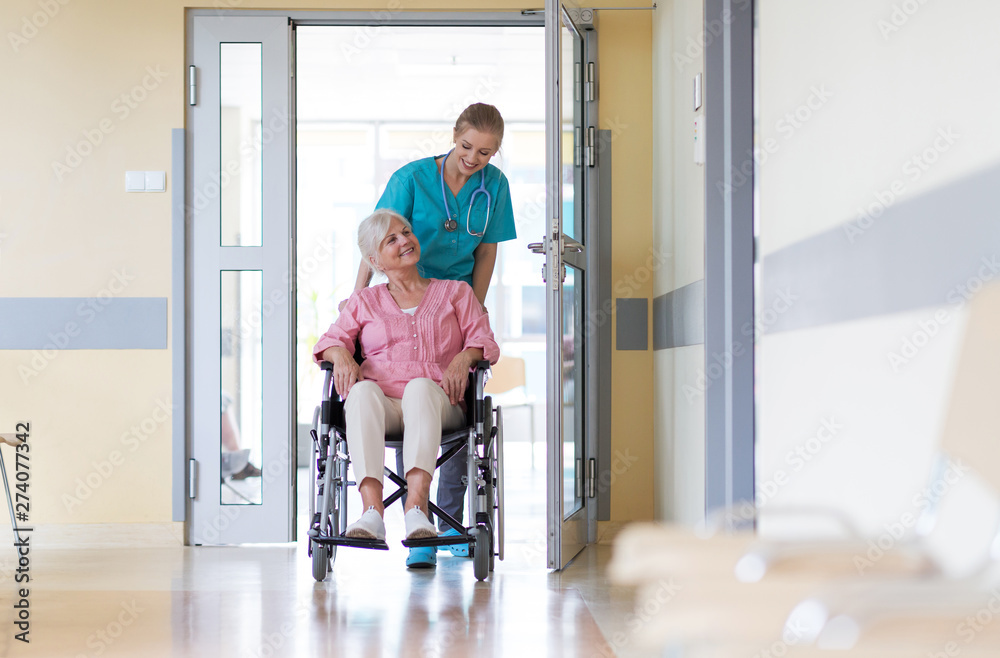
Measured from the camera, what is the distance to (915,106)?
171cm

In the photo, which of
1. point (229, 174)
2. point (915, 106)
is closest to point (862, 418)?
point (915, 106)

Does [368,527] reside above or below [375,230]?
below

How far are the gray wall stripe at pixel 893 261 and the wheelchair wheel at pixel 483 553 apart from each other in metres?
1.06

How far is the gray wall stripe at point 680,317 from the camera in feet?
9.66

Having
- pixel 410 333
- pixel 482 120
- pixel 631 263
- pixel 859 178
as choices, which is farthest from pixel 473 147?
pixel 859 178

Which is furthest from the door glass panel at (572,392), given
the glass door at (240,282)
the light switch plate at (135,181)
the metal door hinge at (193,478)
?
the light switch plate at (135,181)

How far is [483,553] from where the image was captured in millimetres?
2904

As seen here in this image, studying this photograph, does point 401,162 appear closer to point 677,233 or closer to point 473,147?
point 473,147

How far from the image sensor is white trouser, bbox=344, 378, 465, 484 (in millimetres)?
2883

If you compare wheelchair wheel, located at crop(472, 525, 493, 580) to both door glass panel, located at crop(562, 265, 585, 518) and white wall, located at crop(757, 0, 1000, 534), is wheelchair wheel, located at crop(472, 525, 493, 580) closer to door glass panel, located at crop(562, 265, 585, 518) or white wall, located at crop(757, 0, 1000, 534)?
door glass panel, located at crop(562, 265, 585, 518)

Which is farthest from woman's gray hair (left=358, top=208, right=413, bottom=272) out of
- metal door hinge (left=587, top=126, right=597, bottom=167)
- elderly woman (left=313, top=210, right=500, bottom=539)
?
metal door hinge (left=587, top=126, right=597, bottom=167)

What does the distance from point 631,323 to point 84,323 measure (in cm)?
222

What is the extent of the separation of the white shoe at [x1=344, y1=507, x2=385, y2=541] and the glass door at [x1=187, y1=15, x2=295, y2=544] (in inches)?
44.3

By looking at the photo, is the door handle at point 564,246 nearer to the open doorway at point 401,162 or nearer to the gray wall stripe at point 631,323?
Answer: the gray wall stripe at point 631,323
